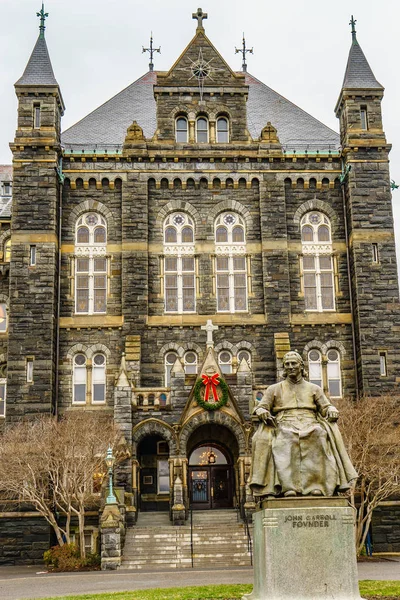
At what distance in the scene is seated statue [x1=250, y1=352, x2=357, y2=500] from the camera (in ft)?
43.5

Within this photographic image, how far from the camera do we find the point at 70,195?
128 feet

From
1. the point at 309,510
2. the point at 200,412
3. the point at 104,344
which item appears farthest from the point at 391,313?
the point at 309,510

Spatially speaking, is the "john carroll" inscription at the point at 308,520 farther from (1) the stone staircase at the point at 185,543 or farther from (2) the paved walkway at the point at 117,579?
(1) the stone staircase at the point at 185,543

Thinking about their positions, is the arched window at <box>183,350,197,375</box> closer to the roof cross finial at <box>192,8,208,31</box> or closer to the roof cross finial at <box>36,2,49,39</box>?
the roof cross finial at <box>192,8,208,31</box>

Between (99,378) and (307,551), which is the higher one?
(99,378)

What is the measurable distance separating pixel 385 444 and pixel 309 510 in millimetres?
20216

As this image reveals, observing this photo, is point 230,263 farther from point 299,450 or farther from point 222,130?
point 299,450

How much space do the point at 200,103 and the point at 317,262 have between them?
9.17 m

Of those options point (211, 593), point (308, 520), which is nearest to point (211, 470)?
point (211, 593)

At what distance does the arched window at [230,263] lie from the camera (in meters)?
38.3

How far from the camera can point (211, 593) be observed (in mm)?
17516

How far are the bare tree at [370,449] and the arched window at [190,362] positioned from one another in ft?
21.9

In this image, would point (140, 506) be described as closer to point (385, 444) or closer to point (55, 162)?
point (385, 444)

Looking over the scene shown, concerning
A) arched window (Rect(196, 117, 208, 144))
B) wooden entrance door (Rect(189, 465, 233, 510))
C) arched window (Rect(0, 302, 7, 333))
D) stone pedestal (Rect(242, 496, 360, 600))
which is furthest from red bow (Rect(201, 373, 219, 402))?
stone pedestal (Rect(242, 496, 360, 600))
